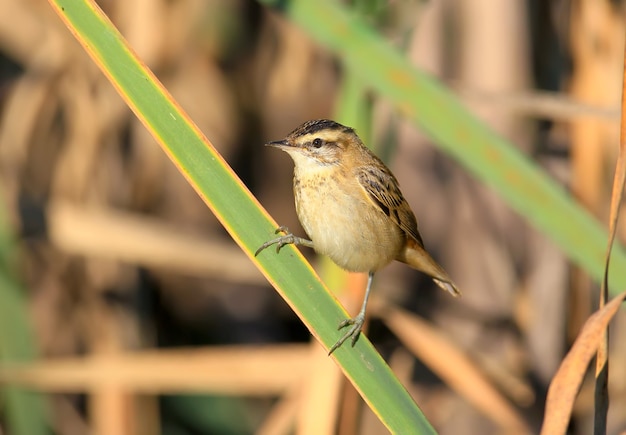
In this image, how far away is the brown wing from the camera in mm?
2758

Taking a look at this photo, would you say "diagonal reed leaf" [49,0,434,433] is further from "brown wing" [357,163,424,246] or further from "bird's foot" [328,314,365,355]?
"brown wing" [357,163,424,246]

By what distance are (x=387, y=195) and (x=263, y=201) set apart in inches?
63.2

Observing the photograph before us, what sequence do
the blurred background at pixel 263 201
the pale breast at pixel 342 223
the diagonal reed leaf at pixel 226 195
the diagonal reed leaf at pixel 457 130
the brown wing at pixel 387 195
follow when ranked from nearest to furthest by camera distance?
the diagonal reed leaf at pixel 226 195
the diagonal reed leaf at pixel 457 130
the pale breast at pixel 342 223
the brown wing at pixel 387 195
the blurred background at pixel 263 201

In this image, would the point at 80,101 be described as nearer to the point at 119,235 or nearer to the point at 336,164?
the point at 119,235

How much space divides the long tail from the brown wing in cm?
4

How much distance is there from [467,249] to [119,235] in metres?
1.51

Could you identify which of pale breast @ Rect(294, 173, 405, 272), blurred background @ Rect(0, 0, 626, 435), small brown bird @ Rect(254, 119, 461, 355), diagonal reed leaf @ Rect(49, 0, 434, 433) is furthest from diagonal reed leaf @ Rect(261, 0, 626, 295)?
diagonal reed leaf @ Rect(49, 0, 434, 433)

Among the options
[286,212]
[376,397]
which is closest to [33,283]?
[286,212]

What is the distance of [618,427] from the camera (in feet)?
11.6

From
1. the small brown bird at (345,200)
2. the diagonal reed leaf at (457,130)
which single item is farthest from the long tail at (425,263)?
the diagonal reed leaf at (457,130)

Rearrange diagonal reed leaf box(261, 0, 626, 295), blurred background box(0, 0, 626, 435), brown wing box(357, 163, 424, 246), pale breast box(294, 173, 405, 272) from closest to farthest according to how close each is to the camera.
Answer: diagonal reed leaf box(261, 0, 626, 295) < pale breast box(294, 173, 405, 272) < brown wing box(357, 163, 424, 246) < blurred background box(0, 0, 626, 435)

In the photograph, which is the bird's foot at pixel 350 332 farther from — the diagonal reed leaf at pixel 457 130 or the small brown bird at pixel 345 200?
the diagonal reed leaf at pixel 457 130

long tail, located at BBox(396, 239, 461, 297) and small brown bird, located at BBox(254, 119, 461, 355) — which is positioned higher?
small brown bird, located at BBox(254, 119, 461, 355)

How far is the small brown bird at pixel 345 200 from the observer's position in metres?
2.62
